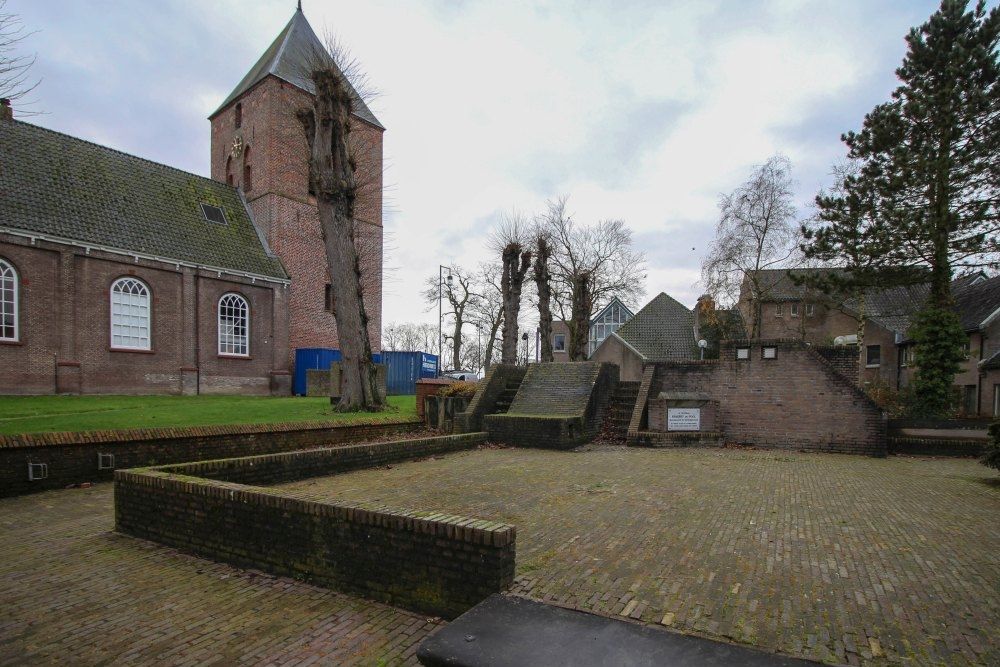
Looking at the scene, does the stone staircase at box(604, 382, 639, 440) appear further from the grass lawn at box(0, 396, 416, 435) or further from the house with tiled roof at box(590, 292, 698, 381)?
the house with tiled roof at box(590, 292, 698, 381)

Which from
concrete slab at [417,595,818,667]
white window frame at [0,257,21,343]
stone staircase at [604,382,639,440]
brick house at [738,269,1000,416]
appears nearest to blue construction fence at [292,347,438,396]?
white window frame at [0,257,21,343]

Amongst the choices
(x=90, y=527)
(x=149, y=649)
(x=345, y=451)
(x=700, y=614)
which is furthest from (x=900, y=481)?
(x=90, y=527)

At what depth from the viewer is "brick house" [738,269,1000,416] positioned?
25.3 meters

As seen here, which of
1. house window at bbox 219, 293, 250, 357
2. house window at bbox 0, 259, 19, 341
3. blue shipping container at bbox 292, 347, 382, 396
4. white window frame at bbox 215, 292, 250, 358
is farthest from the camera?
blue shipping container at bbox 292, 347, 382, 396

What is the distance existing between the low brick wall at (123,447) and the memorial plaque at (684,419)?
850 centimetres

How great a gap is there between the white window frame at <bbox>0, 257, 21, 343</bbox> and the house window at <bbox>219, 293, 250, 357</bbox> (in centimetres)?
711

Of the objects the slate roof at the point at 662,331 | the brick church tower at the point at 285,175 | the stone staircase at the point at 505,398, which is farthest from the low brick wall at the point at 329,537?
the slate roof at the point at 662,331

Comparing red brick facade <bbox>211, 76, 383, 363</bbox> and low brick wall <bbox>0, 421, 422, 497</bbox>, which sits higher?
red brick facade <bbox>211, 76, 383, 363</bbox>

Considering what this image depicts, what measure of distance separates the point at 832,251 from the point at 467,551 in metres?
23.0

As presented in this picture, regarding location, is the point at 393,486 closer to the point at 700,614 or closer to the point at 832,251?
the point at 700,614

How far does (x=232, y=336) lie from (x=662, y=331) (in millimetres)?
29390

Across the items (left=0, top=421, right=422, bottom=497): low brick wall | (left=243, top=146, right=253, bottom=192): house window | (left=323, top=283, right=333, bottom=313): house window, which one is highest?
(left=243, top=146, right=253, bottom=192): house window

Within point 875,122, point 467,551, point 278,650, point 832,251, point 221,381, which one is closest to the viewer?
point 278,650

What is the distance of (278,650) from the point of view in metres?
3.56
